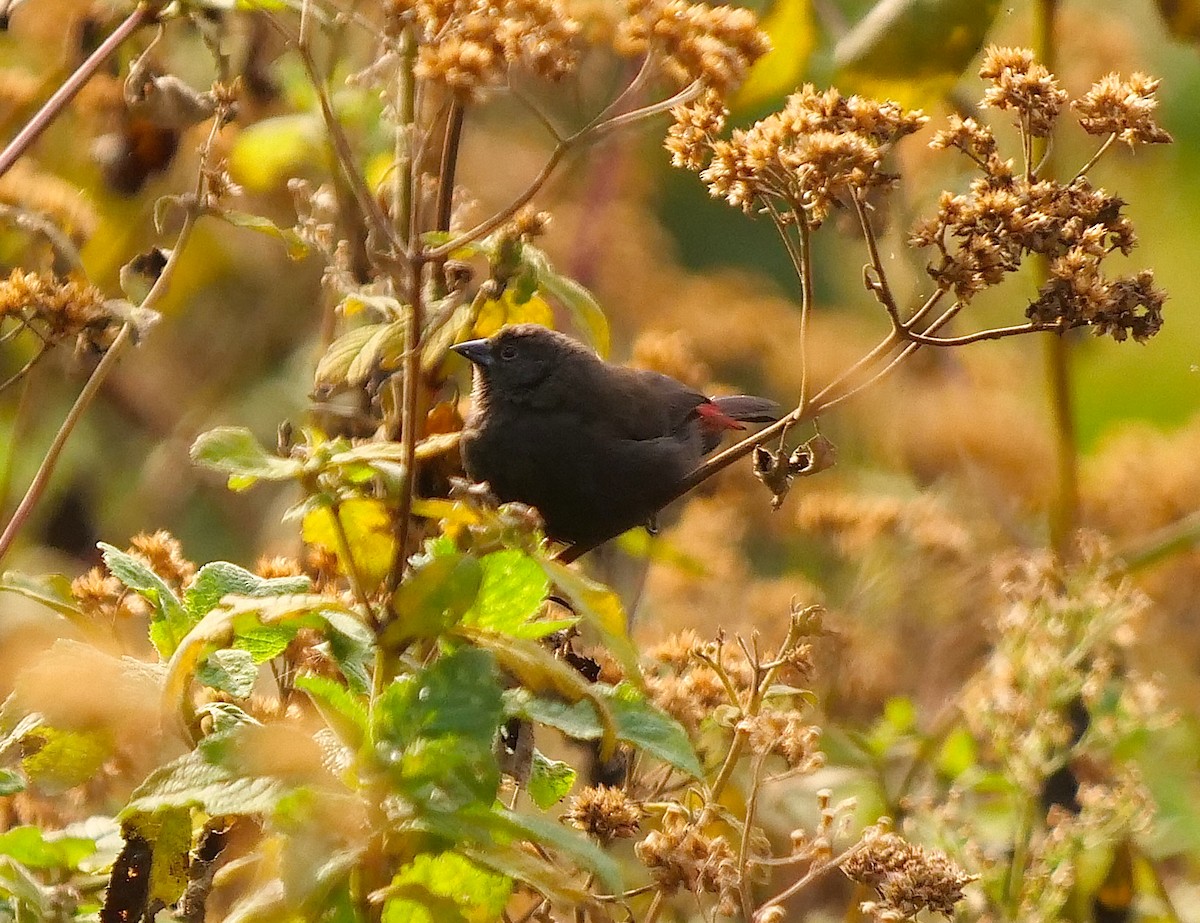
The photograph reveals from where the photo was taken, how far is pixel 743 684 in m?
2.36

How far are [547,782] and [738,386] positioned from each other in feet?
11.4

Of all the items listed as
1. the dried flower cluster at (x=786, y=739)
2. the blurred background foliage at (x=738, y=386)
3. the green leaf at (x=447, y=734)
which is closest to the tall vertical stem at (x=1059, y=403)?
the blurred background foliage at (x=738, y=386)

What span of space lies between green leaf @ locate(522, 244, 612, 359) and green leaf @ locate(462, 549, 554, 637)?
17.7 inches

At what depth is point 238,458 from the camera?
1.67 metres

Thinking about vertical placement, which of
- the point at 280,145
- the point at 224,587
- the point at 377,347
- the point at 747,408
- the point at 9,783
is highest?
the point at 747,408

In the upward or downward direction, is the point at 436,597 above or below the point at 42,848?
above

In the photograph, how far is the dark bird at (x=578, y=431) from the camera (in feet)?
11.0

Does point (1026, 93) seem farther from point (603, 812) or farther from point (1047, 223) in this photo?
point (603, 812)

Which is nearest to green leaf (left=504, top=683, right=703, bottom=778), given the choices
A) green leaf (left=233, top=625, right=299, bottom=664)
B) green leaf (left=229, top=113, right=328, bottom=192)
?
green leaf (left=233, top=625, right=299, bottom=664)

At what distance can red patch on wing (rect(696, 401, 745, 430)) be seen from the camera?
12.0 feet

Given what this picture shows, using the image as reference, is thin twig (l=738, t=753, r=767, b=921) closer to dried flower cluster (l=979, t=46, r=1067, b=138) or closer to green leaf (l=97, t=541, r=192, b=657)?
green leaf (l=97, t=541, r=192, b=657)

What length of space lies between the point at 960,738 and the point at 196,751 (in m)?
1.98

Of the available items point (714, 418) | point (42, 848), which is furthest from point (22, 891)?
point (714, 418)

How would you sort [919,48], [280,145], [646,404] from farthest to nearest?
[646,404], [280,145], [919,48]
